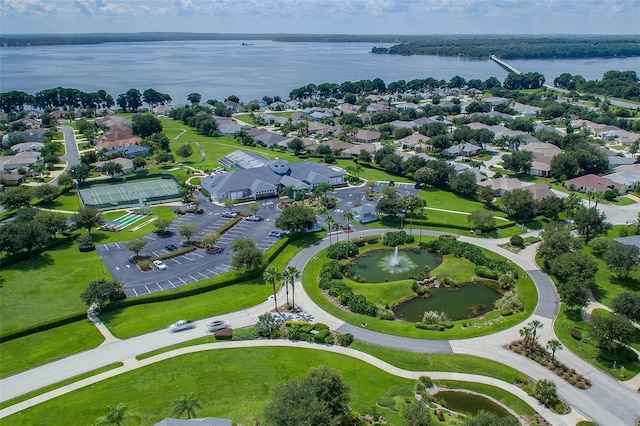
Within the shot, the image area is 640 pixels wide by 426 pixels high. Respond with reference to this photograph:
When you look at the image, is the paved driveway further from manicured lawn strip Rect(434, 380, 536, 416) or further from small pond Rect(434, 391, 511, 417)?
small pond Rect(434, 391, 511, 417)

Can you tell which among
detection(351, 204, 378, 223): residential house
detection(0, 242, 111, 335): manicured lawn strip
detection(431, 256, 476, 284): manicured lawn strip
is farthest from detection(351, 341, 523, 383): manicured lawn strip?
detection(0, 242, 111, 335): manicured lawn strip

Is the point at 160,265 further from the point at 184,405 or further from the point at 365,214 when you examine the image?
the point at 365,214

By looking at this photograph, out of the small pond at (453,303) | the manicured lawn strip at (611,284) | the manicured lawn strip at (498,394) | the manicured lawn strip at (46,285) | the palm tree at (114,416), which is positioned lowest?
the small pond at (453,303)

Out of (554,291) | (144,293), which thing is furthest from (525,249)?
(144,293)

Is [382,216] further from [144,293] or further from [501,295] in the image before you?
[144,293]

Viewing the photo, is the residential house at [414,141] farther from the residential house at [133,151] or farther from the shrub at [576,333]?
the shrub at [576,333]

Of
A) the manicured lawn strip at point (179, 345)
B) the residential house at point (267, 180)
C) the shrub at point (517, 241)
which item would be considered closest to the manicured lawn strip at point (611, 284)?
the shrub at point (517, 241)
